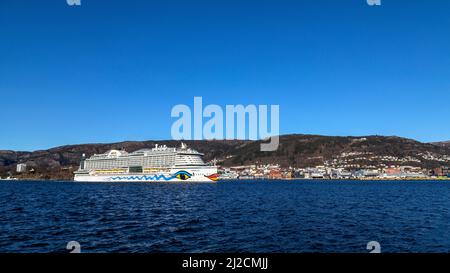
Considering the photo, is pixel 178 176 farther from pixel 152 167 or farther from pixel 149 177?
pixel 152 167

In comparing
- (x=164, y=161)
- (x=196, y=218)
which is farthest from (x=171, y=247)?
(x=164, y=161)

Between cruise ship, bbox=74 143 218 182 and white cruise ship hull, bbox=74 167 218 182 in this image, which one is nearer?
white cruise ship hull, bbox=74 167 218 182

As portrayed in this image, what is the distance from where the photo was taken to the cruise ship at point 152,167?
403 feet

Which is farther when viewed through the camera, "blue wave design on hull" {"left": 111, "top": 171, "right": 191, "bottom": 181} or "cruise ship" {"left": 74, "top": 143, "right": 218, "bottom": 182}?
"cruise ship" {"left": 74, "top": 143, "right": 218, "bottom": 182}

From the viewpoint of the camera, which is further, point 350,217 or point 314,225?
point 350,217

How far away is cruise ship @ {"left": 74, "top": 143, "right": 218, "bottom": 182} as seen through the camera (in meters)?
123

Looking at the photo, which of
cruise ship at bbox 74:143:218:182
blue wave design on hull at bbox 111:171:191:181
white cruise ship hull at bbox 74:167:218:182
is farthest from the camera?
cruise ship at bbox 74:143:218:182

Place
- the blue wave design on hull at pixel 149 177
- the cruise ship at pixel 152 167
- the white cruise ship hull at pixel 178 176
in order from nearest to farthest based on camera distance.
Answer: the white cruise ship hull at pixel 178 176
the blue wave design on hull at pixel 149 177
the cruise ship at pixel 152 167

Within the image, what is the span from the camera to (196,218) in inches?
1166

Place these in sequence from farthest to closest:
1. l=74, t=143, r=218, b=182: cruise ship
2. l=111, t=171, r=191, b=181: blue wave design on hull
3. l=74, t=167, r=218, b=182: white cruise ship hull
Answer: l=74, t=143, r=218, b=182: cruise ship < l=111, t=171, r=191, b=181: blue wave design on hull < l=74, t=167, r=218, b=182: white cruise ship hull
